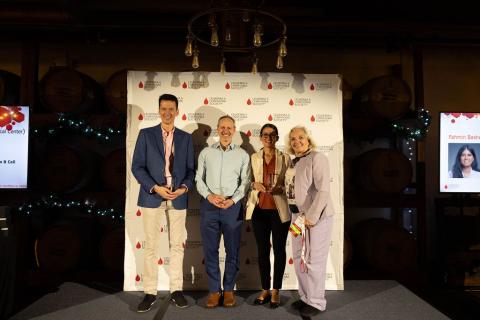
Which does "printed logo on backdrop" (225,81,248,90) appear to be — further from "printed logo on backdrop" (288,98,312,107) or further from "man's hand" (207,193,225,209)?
"man's hand" (207,193,225,209)

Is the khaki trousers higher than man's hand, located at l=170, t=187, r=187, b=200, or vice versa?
man's hand, located at l=170, t=187, r=187, b=200

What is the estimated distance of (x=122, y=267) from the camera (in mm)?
4039

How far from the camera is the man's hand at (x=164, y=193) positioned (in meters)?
3.19

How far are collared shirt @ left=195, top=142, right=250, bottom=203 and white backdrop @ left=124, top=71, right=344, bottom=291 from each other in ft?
1.49

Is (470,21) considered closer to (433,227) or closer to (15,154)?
(433,227)

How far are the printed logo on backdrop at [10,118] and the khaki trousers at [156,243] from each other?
2121mm

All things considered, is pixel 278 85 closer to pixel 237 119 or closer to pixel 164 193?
→ pixel 237 119

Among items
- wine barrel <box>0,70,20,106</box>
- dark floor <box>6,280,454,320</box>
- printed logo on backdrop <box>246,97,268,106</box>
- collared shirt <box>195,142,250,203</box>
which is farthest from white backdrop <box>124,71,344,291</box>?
wine barrel <box>0,70,20,106</box>

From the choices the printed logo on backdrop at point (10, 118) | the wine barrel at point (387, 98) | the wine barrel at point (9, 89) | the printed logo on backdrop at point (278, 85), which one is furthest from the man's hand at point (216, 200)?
the wine barrel at point (9, 89)

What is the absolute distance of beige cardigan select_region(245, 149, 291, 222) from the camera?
10.4 feet

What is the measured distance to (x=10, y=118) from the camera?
13.6ft

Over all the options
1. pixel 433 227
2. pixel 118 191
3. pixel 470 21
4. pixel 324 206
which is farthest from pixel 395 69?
pixel 118 191

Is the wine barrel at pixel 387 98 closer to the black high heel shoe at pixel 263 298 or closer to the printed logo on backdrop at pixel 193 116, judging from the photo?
the printed logo on backdrop at pixel 193 116

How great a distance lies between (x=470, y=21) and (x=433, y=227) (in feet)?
9.29
